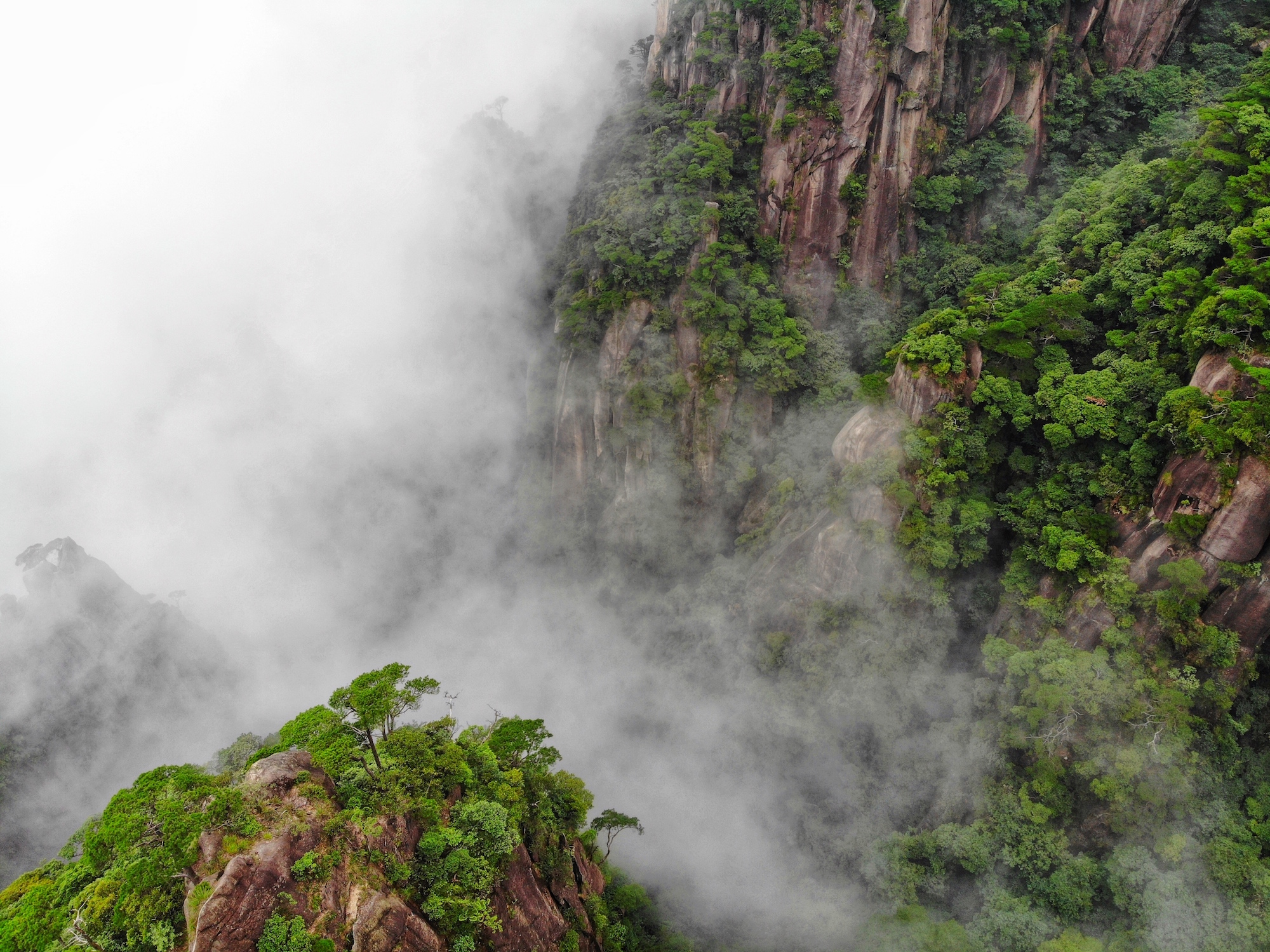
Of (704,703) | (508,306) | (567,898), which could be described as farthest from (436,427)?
(567,898)

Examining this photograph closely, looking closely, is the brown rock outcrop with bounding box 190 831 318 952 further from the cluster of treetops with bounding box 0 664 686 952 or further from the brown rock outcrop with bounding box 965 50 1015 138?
the brown rock outcrop with bounding box 965 50 1015 138

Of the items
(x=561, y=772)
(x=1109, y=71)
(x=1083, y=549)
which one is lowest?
→ (x=561, y=772)

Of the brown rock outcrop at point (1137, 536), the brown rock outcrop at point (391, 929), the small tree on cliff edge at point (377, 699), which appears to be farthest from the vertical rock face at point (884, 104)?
the brown rock outcrop at point (391, 929)

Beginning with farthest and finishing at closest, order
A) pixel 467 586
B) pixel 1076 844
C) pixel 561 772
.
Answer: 1. pixel 467 586
2. pixel 561 772
3. pixel 1076 844

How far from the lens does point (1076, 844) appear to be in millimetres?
23500

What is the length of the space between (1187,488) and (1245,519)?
184cm

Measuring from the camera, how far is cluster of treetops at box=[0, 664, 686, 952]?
14.6m

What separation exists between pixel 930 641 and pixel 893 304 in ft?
67.7

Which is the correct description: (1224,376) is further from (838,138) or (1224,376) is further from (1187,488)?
(838,138)

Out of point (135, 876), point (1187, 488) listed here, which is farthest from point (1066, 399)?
point (135, 876)

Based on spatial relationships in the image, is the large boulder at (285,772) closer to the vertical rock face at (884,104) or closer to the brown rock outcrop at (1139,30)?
the vertical rock face at (884,104)

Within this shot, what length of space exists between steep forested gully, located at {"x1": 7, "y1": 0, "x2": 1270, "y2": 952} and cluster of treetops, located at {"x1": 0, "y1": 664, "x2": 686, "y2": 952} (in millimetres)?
103

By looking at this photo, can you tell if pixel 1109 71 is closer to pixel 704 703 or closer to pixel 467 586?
pixel 704 703

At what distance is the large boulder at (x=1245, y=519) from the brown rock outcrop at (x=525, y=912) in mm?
25269
